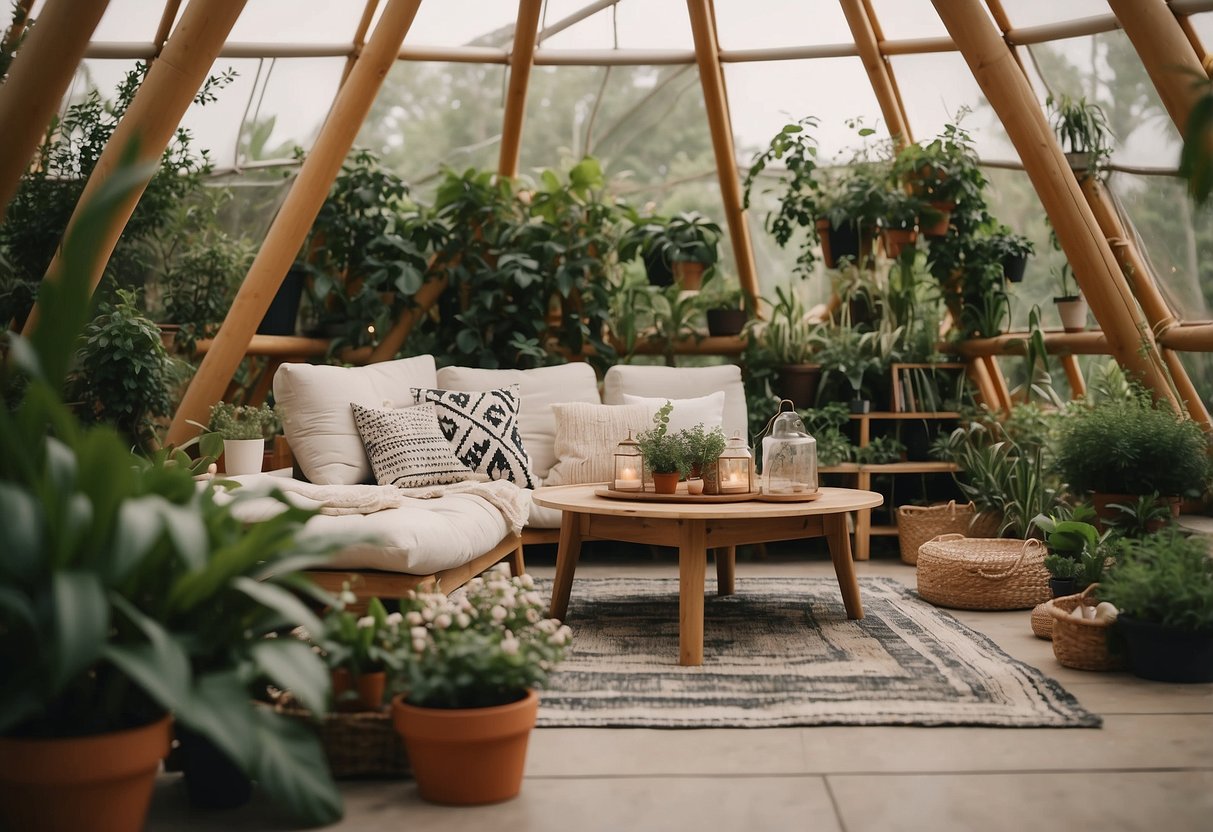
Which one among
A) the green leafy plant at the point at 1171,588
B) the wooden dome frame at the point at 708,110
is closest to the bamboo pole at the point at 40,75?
the wooden dome frame at the point at 708,110

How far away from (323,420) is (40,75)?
1.63 m

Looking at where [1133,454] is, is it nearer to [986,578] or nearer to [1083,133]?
[986,578]

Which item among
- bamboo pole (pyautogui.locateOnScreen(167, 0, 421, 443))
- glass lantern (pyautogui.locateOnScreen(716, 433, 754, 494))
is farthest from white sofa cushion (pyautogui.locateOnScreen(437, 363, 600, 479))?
glass lantern (pyautogui.locateOnScreen(716, 433, 754, 494))

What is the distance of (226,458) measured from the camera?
4574mm

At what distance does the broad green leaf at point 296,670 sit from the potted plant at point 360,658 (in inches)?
15.3

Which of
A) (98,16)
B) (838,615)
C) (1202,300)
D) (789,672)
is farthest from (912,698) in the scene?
(98,16)

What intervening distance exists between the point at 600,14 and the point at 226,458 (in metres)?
3.38

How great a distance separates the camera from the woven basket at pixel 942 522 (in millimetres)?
5254

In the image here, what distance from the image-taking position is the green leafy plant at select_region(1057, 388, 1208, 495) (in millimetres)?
4199

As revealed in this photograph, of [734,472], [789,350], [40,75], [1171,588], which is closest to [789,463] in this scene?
[734,472]

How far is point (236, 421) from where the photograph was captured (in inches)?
183

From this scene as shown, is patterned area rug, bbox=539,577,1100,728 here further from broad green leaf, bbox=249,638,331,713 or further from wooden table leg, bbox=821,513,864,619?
broad green leaf, bbox=249,638,331,713

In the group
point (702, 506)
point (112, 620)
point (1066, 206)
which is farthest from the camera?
point (1066, 206)

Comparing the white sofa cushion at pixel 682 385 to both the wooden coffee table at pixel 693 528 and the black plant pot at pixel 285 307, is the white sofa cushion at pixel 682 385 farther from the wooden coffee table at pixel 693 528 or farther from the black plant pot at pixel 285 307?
the black plant pot at pixel 285 307
